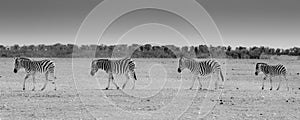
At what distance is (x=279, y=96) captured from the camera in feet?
54.5

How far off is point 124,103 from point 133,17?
6.39 metres

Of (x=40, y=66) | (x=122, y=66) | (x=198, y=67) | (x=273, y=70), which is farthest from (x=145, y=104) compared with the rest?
(x=273, y=70)

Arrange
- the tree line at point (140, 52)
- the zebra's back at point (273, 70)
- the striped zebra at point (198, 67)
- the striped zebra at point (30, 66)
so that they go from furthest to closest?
1. the tree line at point (140, 52)
2. the zebra's back at point (273, 70)
3. the striped zebra at point (198, 67)
4. the striped zebra at point (30, 66)

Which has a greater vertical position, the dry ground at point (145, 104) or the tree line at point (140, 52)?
A: the tree line at point (140, 52)

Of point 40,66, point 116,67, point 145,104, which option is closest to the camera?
point 145,104

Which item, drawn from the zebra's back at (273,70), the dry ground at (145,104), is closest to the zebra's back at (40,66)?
the dry ground at (145,104)

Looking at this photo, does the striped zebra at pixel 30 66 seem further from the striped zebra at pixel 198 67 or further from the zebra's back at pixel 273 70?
the zebra's back at pixel 273 70

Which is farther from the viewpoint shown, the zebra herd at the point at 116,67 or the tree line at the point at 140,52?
the tree line at the point at 140,52

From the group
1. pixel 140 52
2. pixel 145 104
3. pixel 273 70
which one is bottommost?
pixel 145 104

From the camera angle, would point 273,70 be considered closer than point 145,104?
No

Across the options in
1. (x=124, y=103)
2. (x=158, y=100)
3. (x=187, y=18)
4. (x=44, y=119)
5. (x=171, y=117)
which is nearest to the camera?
(x=44, y=119)

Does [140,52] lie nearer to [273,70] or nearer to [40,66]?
[273,70]

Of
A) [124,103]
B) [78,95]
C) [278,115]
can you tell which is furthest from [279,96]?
[78,95]

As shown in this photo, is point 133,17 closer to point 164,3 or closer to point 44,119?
point 164,3
